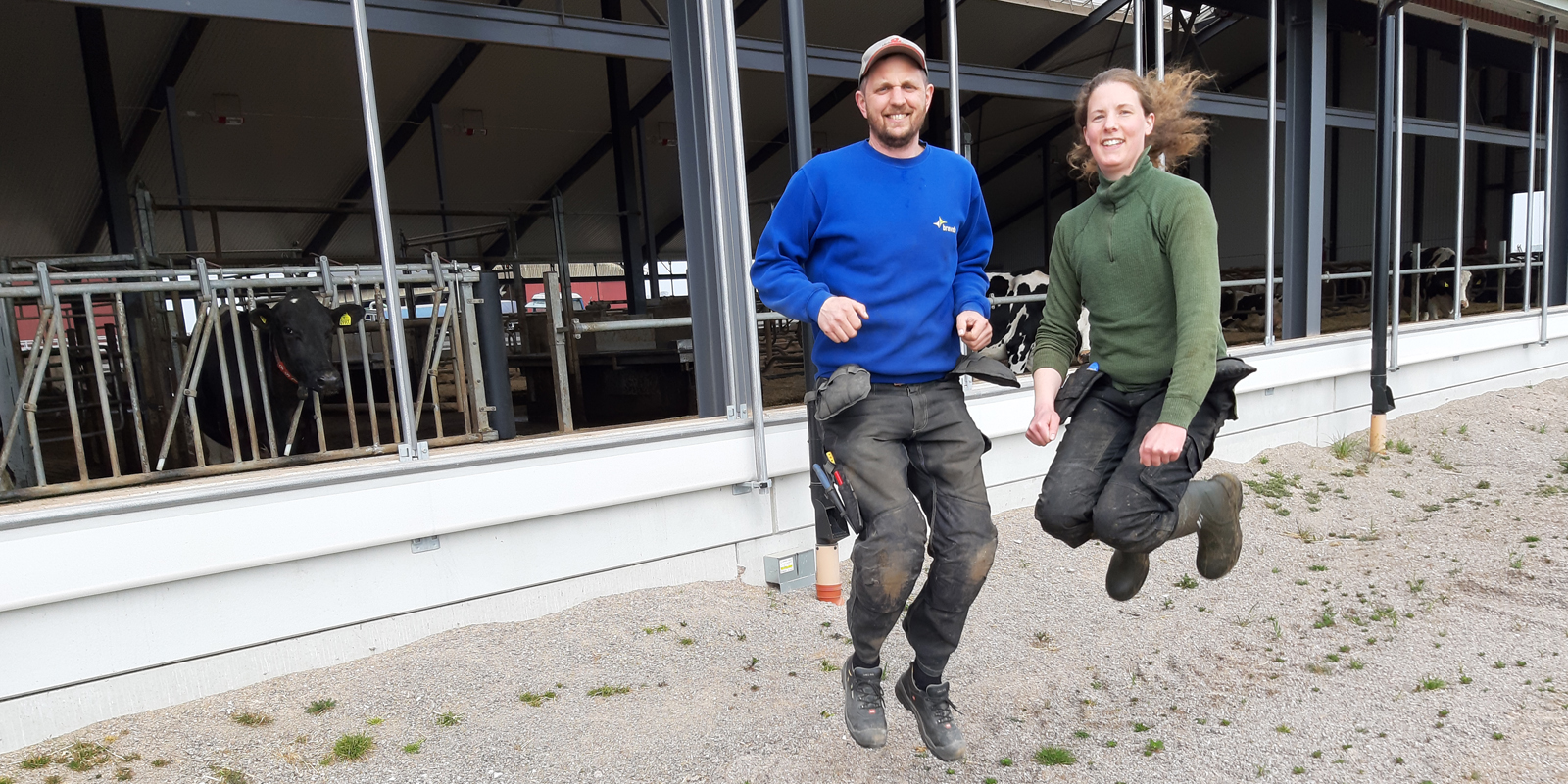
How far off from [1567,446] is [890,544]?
8070 millimetres

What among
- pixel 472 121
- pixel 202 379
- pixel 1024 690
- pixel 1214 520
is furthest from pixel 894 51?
pixel 472 121

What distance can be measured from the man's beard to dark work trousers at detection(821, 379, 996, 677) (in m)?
0.69

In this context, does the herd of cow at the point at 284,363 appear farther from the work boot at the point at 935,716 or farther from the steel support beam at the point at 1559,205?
the steel support beam at the point at 1559,205

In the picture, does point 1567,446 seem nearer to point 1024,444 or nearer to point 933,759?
point 1024,444

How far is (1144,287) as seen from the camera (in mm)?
2479

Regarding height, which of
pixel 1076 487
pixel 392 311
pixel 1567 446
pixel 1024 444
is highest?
pixel 392 311

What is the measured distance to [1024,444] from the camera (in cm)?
570

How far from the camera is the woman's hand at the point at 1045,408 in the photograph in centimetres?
255

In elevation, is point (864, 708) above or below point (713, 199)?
below

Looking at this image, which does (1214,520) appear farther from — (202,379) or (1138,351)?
(202,379)

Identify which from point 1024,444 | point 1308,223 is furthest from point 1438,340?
point 1024,444

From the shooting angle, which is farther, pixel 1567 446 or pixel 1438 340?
pixel 1438 340

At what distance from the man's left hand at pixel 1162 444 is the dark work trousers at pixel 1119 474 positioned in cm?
17

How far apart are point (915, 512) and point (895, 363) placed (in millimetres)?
422
